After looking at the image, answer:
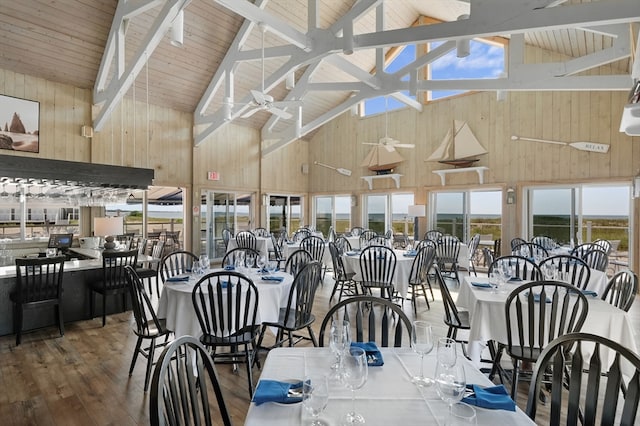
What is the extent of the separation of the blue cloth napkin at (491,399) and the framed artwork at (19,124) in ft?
28.2

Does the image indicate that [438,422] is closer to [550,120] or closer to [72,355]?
[72,355]

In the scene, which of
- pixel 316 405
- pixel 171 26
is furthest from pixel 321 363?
pixel 171 26

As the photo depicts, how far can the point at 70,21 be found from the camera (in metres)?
6.00

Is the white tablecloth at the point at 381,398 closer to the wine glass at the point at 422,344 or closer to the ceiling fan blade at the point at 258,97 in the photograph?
the wine glass at the point at 422,344

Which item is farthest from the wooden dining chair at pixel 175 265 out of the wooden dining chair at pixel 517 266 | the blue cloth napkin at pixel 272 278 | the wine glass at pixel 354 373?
the wooden dining chair at pixel 517 266

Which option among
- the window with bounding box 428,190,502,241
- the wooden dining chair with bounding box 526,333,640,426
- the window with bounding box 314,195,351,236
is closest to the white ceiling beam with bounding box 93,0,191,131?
the wooden dining chair with bounding box 526,333,640,426

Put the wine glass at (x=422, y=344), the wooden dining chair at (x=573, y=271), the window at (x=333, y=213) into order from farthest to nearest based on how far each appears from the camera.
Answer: the window at (x=333, y=213) < the wooden dining chair at (x=573, y=271) < the wine glass at (x=422, y=344)

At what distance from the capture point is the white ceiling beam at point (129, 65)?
4910 millimetres

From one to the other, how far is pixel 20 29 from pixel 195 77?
317 centimetres

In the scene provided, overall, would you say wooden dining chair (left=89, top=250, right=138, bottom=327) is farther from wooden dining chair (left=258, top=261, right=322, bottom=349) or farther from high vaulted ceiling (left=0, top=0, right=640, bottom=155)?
high vaulted ceiling (left=0, top=0, right=640, bottom=155)

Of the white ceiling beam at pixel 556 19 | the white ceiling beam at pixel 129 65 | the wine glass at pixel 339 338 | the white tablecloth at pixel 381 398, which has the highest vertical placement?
the white ceiling beam at pixel 129 65

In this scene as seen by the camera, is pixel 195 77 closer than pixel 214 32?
No

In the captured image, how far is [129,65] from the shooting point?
5.83 m

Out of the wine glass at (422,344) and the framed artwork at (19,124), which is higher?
the framed artwork at (19,124)
